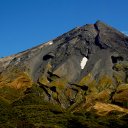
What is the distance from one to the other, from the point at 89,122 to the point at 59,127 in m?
11.0

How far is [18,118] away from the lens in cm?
13675

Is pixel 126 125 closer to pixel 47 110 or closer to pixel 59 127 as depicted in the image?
pixel 59 127

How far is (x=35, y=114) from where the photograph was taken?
14475 cm

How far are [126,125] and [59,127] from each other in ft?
63.0

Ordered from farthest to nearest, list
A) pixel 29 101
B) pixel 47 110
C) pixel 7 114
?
1. pixel 29 101
2. pixel 47 110
3. pixel 7 114

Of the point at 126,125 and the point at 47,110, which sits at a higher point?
the point at 47,110

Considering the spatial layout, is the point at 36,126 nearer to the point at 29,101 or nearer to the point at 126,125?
the point at 126,125

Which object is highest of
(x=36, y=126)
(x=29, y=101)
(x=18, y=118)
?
(x=29, y=101)

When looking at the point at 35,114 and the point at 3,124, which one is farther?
the point at 35,114

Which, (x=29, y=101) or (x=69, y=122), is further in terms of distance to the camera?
(x=29, y=101)

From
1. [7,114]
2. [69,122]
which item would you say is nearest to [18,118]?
[7,114]

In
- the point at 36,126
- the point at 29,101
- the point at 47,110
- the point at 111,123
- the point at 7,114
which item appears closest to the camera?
the point at 36,126

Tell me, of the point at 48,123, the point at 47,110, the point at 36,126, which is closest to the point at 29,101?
the point at 47,110

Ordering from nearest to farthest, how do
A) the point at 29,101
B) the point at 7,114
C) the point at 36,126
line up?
1. the point at 36,126
2. the point at 7,114
3. the point at 29,101
